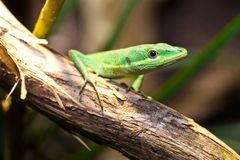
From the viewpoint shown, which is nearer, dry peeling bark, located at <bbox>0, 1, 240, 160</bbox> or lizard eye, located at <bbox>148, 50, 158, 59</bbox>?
dry peeling bark, located at <bbox>0, 1, 240, 160</bbox>

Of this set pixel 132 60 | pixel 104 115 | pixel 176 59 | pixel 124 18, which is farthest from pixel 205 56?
pixel 104 115

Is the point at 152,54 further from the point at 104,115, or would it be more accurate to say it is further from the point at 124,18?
the point at 104,115

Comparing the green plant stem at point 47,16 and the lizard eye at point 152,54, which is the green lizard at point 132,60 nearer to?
the lizard eye at point 152,54

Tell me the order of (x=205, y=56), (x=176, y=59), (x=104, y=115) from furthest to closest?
1. (x=205, y=56)
2. (x=176, y=59)
3. (x=104, y=115)

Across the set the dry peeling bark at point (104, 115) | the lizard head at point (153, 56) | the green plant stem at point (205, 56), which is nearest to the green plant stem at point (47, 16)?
the dry peeling bark at point (104, 115)

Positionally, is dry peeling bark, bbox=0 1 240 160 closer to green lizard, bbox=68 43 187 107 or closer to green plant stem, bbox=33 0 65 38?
green plant stem, bbox=33 0 65 38

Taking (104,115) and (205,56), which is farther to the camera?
(205,56)

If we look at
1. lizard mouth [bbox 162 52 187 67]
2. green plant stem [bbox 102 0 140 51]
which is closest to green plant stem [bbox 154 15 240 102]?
lizard mouth [bbox 162 52 187 67]
